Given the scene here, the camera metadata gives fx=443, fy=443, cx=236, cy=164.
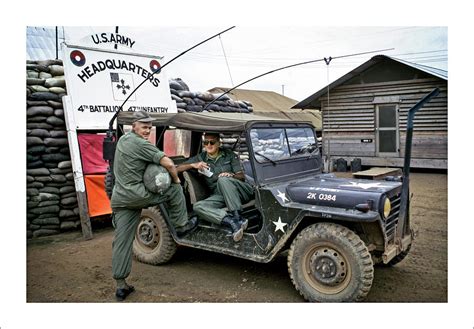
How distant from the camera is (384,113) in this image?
10.6 meters

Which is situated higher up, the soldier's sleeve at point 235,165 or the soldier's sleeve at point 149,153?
the soldier's sleeve at point 149,153

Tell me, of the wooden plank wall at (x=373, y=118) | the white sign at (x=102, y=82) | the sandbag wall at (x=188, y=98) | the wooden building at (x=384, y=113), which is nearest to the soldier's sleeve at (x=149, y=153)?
the white sign at (x=102, y=82)

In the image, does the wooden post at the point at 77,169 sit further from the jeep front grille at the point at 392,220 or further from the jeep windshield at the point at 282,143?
the jeep front grille at the point at 392,220

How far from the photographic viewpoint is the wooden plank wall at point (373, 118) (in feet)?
30.0

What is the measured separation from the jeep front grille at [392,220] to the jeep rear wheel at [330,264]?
415 millimetres

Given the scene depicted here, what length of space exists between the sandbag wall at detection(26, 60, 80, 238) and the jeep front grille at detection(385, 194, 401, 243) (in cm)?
439

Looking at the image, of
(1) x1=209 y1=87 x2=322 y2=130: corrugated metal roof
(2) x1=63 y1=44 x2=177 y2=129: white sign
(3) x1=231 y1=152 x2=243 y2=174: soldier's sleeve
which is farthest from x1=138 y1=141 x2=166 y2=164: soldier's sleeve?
(1) x1=209 y1=87 x2=322 y2=130: corrugated metal roof

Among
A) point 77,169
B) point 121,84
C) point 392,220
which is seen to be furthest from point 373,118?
point 392,220

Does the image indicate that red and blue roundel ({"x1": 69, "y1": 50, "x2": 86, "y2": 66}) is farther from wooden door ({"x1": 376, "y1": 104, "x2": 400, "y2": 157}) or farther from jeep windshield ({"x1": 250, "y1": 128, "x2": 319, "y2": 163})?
wooden door ({"x1": 376, "y1": 104, "x2": 400, "y2": 157})

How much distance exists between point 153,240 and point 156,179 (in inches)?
44.3

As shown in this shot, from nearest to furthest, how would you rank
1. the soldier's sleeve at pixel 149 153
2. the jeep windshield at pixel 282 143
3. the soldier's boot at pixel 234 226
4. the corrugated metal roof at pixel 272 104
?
the soldier's sleeve at pixel 149 153
the soldier's boot at pixel 234 226
the jeep windshield at pixel 282 143
the corrugated metal roof at pixel 272 104

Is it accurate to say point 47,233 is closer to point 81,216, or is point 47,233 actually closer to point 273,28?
point 81,216

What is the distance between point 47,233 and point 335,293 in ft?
14.1
